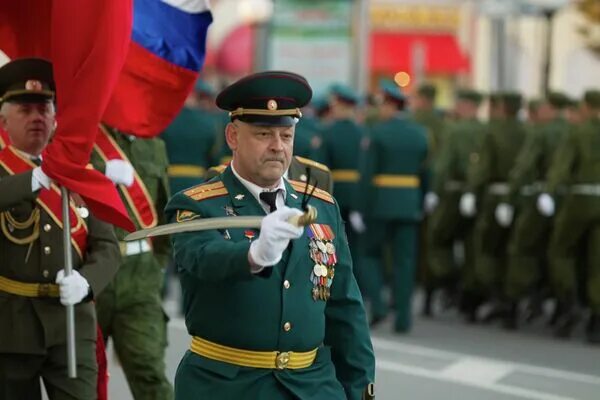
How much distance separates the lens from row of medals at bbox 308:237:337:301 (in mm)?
4758

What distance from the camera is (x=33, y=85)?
241 inches

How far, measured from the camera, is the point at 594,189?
12.1m

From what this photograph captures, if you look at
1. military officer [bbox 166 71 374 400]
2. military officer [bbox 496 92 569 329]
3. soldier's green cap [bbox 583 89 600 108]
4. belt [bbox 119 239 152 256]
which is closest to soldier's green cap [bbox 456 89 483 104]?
military officer [bbox 496 92 569 329]

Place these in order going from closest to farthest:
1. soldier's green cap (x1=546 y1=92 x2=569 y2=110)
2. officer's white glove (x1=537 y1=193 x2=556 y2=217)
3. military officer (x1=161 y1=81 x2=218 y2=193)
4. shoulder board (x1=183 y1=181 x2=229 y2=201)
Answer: shoulder board (x1=183 y1=181 x2=229 y2=201), officer's white glove (x1=537 y1=193 x2=556 y2=217), military officer (x1=161 y1=81 x2=218 y2=193), soldier's green cap (x1=546 y1=92 x2=569 y2=110)

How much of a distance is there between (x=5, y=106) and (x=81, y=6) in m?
0.69

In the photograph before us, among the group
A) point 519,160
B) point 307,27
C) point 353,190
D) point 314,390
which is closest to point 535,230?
point 519,160

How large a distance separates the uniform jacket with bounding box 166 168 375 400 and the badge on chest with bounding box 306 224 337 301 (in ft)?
0.07

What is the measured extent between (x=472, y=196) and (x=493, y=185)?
457mm

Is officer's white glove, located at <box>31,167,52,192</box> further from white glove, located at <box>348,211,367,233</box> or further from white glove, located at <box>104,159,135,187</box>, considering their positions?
white glove, located at <box>348,211,367,233</box>

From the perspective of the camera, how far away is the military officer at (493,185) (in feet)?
43.3

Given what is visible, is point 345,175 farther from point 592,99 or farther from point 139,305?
point 139,305

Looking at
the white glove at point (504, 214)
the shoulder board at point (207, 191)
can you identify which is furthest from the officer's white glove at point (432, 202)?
the shoulder board at point (207, 191)

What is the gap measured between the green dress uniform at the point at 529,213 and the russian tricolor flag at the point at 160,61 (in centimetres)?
533

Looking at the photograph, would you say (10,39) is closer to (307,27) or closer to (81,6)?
(81,6)
